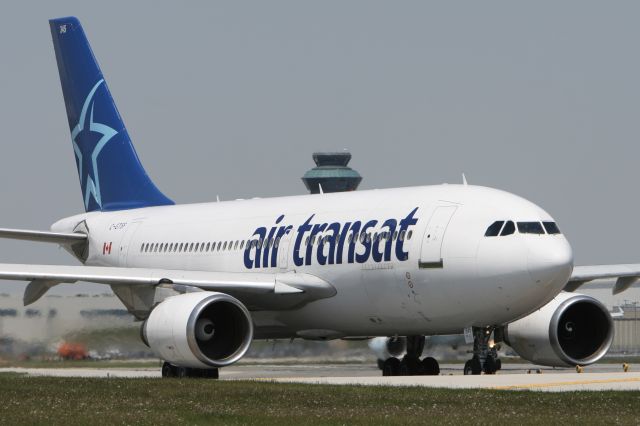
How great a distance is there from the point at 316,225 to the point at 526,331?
4823mm

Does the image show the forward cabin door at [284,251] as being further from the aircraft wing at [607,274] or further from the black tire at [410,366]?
the aircraft wing at [607,274]

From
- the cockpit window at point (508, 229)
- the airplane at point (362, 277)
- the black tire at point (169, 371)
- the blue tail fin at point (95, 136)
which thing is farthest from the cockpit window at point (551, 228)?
the blue tail fin at point (95, 136)

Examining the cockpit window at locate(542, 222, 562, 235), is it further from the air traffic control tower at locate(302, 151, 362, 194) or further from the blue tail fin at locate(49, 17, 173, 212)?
the air traffic control tower at locate(302, 151, 362, 194)

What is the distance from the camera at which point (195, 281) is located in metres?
29.2

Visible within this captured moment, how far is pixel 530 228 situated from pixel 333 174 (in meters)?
114

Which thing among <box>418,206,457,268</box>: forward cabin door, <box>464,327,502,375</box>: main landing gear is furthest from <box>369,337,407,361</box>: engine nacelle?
<box>418,206,457,268</box>: forward cabin door

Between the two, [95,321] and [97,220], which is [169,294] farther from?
[97,220]

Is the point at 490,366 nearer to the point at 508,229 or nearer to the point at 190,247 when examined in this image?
the point at 508,229

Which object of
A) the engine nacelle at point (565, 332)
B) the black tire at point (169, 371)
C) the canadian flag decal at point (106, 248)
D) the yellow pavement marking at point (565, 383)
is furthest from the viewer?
the canadian flag decal at point (106, 248)

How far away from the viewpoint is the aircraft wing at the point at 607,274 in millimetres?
31375

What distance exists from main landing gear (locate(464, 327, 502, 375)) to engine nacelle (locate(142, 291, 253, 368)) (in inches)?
167

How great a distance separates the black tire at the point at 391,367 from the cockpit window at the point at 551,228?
584 cm

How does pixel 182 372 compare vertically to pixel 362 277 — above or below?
below

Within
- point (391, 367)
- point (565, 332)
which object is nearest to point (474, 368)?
point (565, 332)
